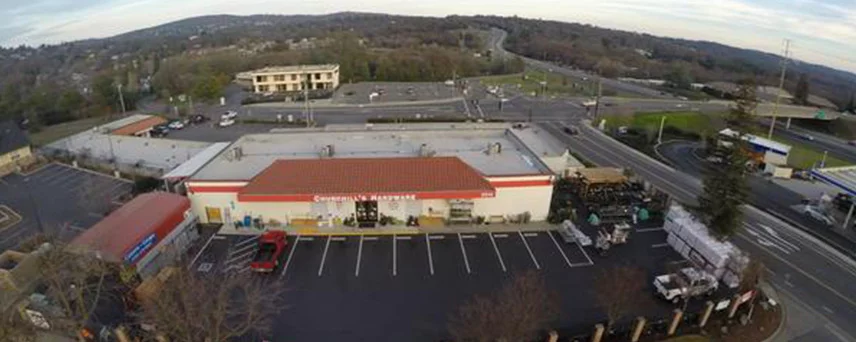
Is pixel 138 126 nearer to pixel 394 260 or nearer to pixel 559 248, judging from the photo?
pixel 394 260

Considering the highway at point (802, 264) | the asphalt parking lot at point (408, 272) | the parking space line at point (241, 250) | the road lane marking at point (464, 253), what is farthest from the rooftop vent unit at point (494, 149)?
the parking space line at point (241, 250)

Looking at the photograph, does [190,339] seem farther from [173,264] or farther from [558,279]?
[558,279]

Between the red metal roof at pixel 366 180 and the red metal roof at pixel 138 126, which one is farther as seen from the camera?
the red metal roof at pixel 138 126

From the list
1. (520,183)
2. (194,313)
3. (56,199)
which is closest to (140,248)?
(194,313)

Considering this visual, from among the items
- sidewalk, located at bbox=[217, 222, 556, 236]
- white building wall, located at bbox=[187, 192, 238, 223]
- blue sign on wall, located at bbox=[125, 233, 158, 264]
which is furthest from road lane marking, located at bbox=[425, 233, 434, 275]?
blue sign on wall, located at bbox=[125, 233, 158, 264]

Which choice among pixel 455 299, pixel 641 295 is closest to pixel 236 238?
pixel 455 299

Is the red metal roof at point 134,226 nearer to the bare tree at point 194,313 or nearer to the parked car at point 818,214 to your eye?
the bare tree at point 194,313
